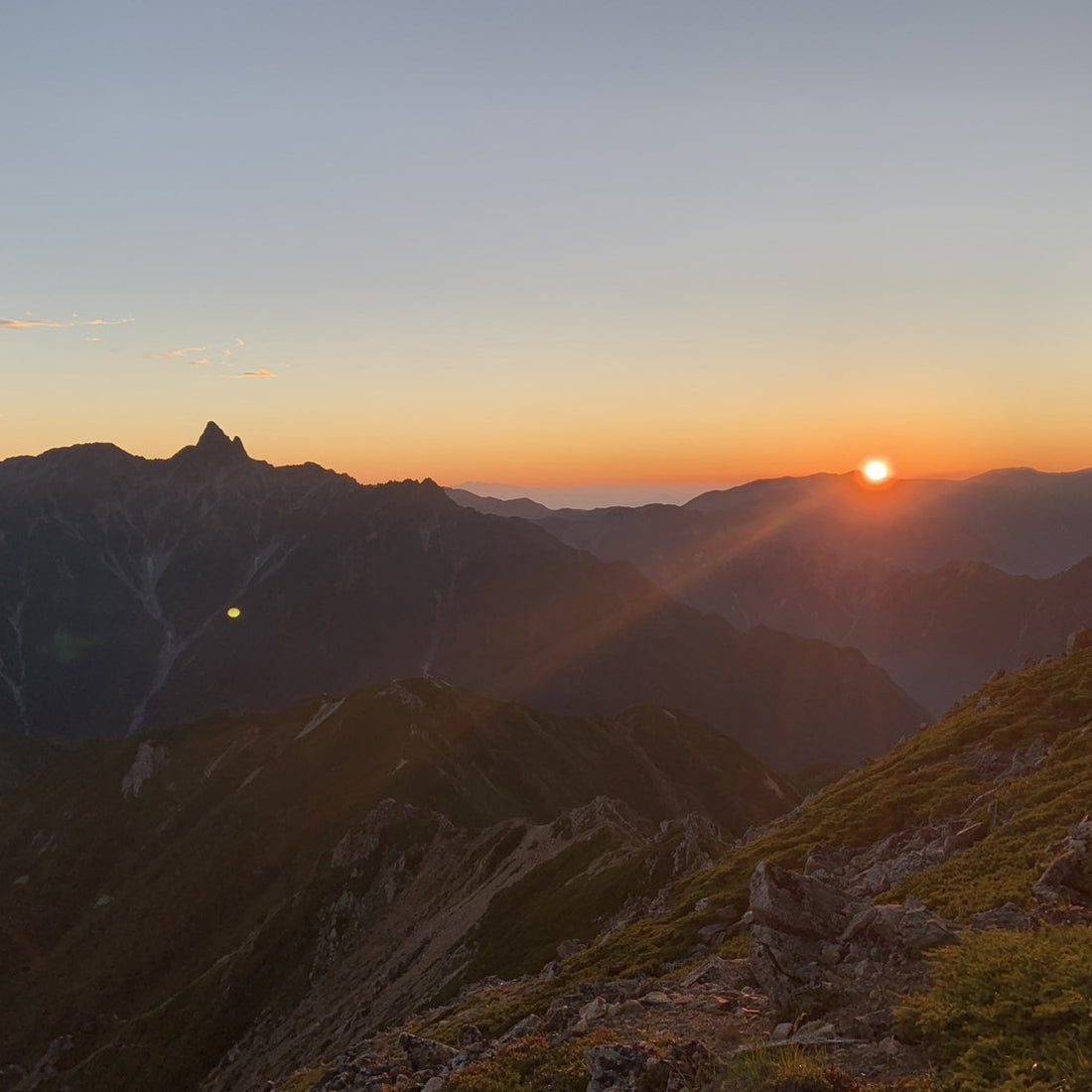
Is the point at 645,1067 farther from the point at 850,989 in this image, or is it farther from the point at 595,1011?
the point at 595,1011

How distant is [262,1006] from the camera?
103 m

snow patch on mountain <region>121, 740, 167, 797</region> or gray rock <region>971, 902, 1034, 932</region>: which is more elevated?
gray rock <region>971, 902, 1034, 932</region>

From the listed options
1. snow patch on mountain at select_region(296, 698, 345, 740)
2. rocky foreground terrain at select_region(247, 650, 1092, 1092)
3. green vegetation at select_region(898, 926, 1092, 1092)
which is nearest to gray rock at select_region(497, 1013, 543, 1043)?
rocky foreground terrain at select_region(247, 650, 1092, 1092)

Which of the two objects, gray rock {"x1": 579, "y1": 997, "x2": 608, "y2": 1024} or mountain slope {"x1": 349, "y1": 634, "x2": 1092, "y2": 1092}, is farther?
gray rock {"x1": 579, "y1": 997, "x2": 608, "y2": 1024}

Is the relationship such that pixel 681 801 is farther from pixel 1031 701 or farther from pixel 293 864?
pixel 1031 701

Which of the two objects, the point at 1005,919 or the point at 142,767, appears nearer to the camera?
the point at 1005,919

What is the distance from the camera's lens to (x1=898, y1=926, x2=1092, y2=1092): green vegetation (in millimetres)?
17484

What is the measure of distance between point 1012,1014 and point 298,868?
130 meters

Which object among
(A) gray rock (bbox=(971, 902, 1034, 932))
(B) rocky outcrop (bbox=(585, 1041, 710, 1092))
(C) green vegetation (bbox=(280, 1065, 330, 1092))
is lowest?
(C) green vegetation (bbox=(280, 1065, 330, 1092))

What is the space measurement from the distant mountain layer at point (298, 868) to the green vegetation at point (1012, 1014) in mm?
52813

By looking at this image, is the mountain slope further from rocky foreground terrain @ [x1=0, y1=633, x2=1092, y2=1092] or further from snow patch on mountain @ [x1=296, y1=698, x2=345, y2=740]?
snow patch on mountain @ [x1=296, y1=698, x2=345, y2=740]

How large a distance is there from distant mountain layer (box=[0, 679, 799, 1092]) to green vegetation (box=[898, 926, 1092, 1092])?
173 ft

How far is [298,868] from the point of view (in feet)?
438

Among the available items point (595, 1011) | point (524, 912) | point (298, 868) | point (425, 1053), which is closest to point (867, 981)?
point (595, 1011)
